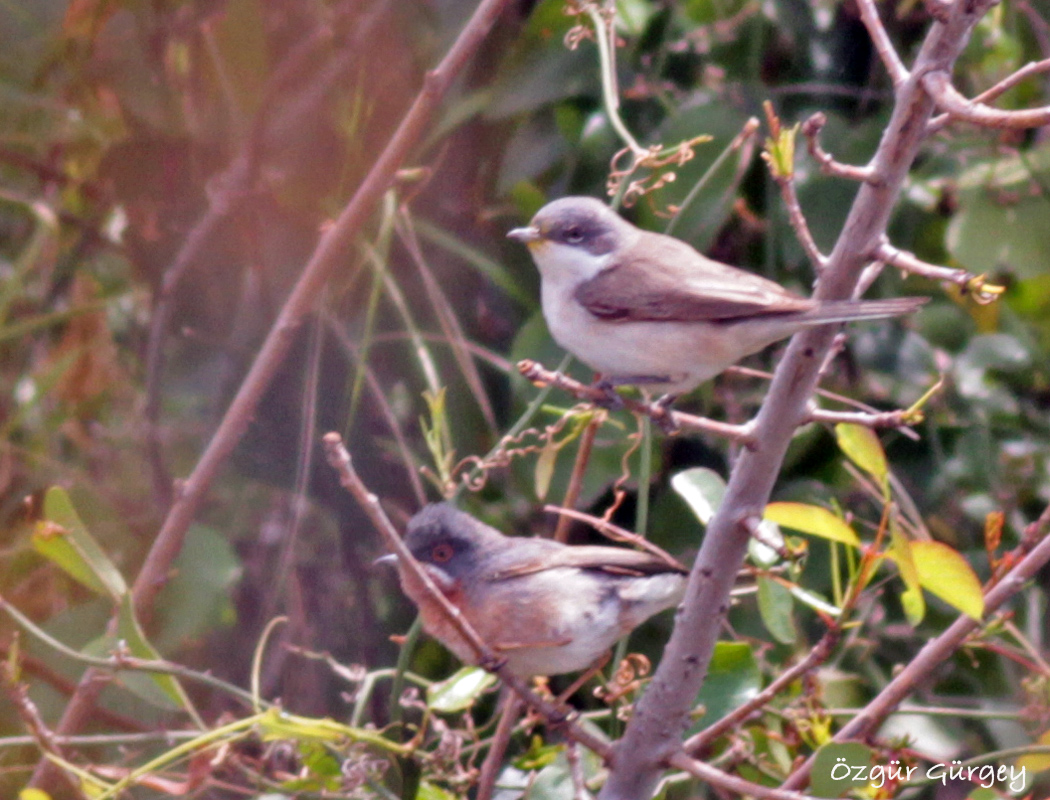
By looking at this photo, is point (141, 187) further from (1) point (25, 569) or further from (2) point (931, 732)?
(2) point (931, 732)

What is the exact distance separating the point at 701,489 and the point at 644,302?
37 cm

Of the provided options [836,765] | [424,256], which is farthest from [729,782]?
[424,256]

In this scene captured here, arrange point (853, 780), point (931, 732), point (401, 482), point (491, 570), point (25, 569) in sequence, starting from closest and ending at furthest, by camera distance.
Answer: point (853, 780) → point (491, 570) → point (931, 732) → point (25, 569) → point (401, 482)

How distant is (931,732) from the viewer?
2.14 meters

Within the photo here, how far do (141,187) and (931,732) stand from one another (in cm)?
223

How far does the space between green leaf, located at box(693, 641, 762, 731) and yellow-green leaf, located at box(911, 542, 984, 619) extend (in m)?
0.51

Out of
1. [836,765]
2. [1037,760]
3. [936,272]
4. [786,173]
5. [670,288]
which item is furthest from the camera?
[670,288]

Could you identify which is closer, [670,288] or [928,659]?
[928,659]

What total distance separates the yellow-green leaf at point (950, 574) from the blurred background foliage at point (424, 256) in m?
0.86

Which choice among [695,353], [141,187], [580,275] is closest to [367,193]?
[580,275]

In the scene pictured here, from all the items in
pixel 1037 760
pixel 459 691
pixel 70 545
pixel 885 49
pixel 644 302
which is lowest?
pixel 1037 760

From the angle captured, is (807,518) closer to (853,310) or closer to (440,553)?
(853,310)

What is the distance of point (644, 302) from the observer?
177cm

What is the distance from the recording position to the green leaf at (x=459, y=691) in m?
1.59
